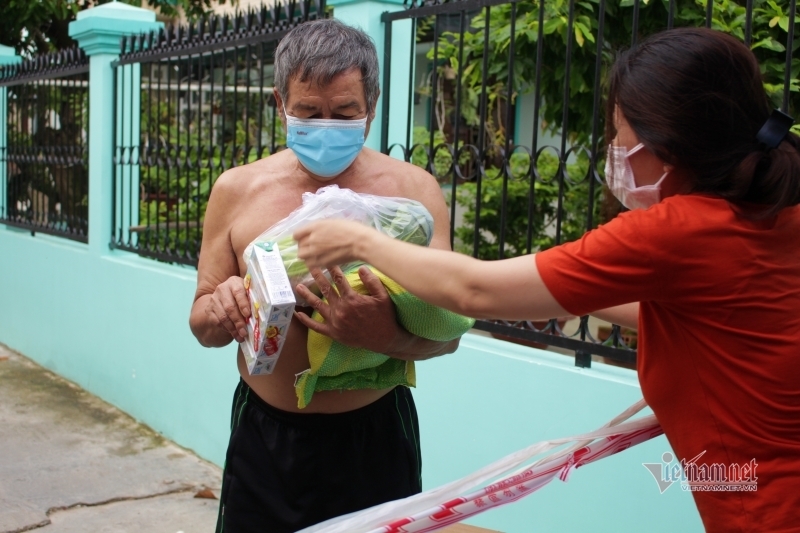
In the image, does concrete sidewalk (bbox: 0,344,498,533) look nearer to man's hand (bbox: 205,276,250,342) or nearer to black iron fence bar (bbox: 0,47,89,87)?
black iron fence bar (bbox: 0,47,89,87)

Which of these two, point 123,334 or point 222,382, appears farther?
point 123,334

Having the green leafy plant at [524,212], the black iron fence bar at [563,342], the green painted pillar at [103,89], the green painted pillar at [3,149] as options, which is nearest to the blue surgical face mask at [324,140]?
the black iron fence bar at [563,342]

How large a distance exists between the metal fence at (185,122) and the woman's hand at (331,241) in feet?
9.32

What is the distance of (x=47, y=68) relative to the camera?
7.18 metres

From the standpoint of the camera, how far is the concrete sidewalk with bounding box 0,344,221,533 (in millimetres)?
4363

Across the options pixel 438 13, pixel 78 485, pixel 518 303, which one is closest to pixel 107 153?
pixel 78 485

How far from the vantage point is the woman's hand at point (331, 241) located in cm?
176

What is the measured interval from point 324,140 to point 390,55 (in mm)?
2117

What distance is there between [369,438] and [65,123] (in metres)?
5.51

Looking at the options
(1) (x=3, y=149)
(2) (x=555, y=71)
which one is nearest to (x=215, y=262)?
(2) (x=555, y=71)

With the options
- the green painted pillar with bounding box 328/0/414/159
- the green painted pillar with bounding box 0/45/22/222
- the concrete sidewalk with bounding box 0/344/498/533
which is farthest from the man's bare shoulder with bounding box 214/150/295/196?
the green painted pillar with bounding box 0/45/22/222

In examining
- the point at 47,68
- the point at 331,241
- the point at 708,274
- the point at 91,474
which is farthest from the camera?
the point at 47,68

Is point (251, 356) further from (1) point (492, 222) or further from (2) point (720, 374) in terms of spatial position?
(1) point (492, 222)

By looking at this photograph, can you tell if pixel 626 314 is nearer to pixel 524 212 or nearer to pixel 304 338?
pixel 304 338
